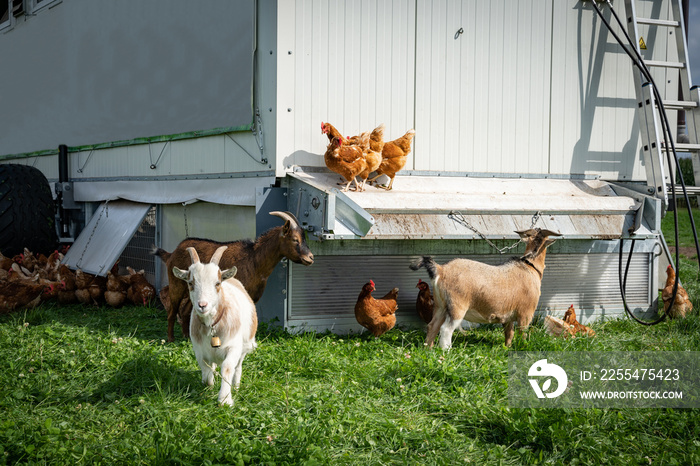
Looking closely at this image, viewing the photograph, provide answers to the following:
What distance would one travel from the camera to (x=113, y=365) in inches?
214

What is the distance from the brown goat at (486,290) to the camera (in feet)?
19.7

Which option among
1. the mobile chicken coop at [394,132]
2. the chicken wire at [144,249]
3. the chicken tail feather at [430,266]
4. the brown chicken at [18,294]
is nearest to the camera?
the chicken tail feather at [430,266]

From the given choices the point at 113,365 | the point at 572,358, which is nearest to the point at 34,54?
the point at 113,365

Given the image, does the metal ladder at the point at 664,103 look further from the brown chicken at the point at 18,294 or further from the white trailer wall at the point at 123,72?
the brown chicken at the point at 18,294

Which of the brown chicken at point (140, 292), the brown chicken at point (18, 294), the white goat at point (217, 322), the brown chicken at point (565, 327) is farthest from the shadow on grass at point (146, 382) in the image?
the brown chicken at point (565, 327)

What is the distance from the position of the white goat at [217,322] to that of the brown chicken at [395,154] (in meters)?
2.31

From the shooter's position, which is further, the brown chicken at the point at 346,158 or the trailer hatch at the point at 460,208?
the brown chicken at the point at 346,158

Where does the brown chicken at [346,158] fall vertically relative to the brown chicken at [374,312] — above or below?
above

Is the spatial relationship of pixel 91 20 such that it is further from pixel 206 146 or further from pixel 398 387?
pixel 398 387

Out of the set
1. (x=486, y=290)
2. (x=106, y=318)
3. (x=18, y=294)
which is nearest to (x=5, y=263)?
(x=18, y=294)

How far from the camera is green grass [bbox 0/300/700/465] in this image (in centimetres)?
398

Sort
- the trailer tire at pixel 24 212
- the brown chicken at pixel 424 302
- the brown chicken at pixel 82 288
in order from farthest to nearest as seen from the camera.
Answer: the trailer tire at pixel 24 212
the brown chicken at pixel 82 288
the brown chicken at pixel 424 302

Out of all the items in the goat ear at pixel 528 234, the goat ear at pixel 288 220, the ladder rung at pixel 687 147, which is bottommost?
the goat ear at pixel 528 234

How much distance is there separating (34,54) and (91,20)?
224 centimetres
